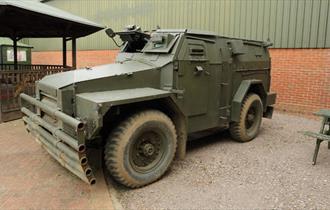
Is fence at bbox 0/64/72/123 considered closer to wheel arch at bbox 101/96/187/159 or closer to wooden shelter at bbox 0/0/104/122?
wooden shelter at bbox 0/0/104/122

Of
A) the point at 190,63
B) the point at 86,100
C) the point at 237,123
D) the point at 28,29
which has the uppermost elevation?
the point at 28,29

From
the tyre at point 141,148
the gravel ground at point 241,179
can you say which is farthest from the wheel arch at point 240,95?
the tyre at point 141,148

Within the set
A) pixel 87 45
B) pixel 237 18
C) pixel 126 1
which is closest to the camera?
pixel 237 18

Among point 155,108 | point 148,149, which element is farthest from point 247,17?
point 148,149

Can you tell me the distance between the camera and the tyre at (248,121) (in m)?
5.96

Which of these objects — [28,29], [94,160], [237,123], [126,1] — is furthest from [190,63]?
[126,1]

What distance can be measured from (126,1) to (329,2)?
9.65 metres

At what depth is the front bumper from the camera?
137 inches

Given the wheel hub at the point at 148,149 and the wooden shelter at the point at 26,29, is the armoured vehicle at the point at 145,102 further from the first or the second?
the wooden shelter at the point at 26,29

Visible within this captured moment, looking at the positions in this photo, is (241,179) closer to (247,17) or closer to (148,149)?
(148,149)

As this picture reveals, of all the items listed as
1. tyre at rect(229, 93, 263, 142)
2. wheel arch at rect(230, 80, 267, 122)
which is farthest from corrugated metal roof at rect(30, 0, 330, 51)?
tyre at rect(229, 93, 263, 142)

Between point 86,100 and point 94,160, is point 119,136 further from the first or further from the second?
point 94,160

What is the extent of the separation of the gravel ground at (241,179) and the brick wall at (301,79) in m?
2.70

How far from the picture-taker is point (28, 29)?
11.3 m
